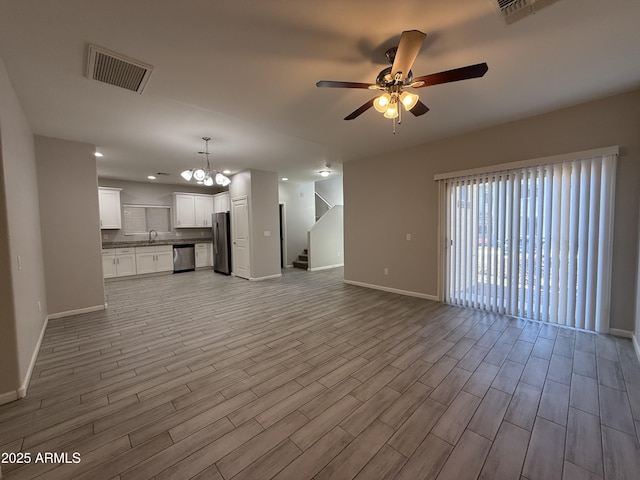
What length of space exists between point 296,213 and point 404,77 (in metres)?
6.80

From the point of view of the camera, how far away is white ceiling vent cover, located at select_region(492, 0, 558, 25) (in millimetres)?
1620

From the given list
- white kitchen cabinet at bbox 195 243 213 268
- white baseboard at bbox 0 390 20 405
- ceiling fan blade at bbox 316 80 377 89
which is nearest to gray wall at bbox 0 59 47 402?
white baseboard at bbox 0 390 20 405

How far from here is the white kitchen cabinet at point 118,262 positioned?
6.51 meters

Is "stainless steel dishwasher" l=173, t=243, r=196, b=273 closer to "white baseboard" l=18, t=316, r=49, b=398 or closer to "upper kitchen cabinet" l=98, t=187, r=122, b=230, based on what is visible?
"upper kitchen cabinet" l=98, t=187, r=122, b=230

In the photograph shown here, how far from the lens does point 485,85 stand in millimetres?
2572

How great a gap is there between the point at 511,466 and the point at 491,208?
3186 mm

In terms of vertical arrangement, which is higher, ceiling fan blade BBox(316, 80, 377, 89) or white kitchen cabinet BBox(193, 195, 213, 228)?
ceiling fan blade BBox(316, 80, 377, 89)

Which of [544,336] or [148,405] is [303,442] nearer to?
[148,405]

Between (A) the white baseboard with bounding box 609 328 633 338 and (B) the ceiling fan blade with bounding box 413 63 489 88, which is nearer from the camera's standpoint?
(B) the ceiling fan blade with bounding box 413 63 489 88

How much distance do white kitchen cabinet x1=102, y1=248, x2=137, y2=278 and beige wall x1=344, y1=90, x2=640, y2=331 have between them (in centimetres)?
577

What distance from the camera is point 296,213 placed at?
8.58 metres

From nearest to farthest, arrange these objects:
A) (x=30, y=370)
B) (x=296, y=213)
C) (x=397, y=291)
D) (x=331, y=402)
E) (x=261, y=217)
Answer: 1. (x=331, y=402)
2. (x=30, y=370)
3. (x=397, y=291)
4. (x=261, y=217)
5. (x=296, y=213)

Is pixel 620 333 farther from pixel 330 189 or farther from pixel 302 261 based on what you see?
pixel 330 189

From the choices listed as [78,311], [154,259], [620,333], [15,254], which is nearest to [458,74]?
[620,333]
